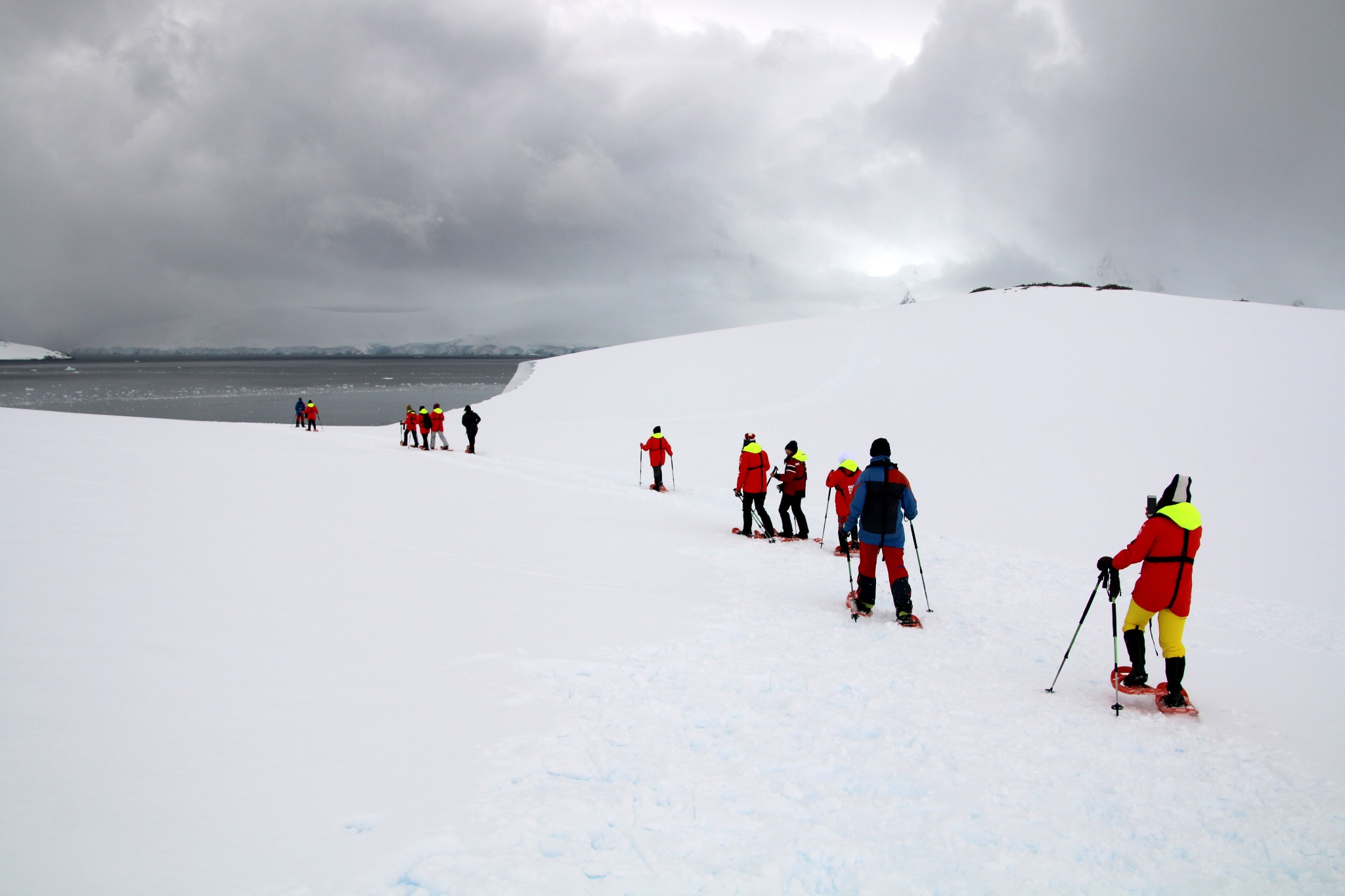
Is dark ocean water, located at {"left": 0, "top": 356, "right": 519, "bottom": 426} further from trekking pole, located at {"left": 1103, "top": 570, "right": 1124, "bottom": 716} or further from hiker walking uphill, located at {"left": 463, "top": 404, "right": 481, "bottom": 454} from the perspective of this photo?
trekking pole, located at {"left": 1103, "top": 570, "right": 1124, "bottom": 716}

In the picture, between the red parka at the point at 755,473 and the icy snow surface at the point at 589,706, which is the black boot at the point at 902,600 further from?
the red parka at the point at 755,473

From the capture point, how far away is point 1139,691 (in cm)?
552

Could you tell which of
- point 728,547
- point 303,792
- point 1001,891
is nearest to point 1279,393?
point 728,547

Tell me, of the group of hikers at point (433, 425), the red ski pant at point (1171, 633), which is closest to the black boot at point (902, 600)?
the red ski pant at point (1171, 633)

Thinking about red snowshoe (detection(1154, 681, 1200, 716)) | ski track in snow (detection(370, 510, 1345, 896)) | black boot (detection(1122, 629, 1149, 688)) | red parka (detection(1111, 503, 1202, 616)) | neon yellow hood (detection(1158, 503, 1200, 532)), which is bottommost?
ski track in snow (detection(370, 510, 1345, 896))

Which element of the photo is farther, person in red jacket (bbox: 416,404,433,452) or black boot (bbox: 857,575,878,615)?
person in red jacket (bbox: 416,404,433,452)

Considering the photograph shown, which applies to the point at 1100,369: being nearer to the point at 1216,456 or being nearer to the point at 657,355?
the point at 1216,456

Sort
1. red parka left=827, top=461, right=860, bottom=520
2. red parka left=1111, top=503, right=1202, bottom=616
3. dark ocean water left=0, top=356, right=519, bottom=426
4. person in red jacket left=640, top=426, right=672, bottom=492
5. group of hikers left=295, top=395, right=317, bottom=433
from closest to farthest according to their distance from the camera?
red parka left=1111, top=503, right=1202, bottom=616 < red parka left=827, top=461, right=860, bottom=520 < person in red jacket left=640, top=426, right=672, bottom=492 < group of hikers left=295, top=395, right=317, bottom=433 < dark ocean water left=0, top=356, right=519, bottom=426

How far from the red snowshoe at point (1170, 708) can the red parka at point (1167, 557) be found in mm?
627

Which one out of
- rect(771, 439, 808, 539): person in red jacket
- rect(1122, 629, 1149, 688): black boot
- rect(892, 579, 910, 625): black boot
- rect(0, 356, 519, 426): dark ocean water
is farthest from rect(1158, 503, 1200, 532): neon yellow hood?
rect(0, 356, 519, 426): dark ocean water

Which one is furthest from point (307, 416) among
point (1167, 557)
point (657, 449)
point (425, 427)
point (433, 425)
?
point (1167, 557)

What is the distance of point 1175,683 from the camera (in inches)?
212

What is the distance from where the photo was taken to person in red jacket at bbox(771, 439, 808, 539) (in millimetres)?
11367

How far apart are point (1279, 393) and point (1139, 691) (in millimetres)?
22895
